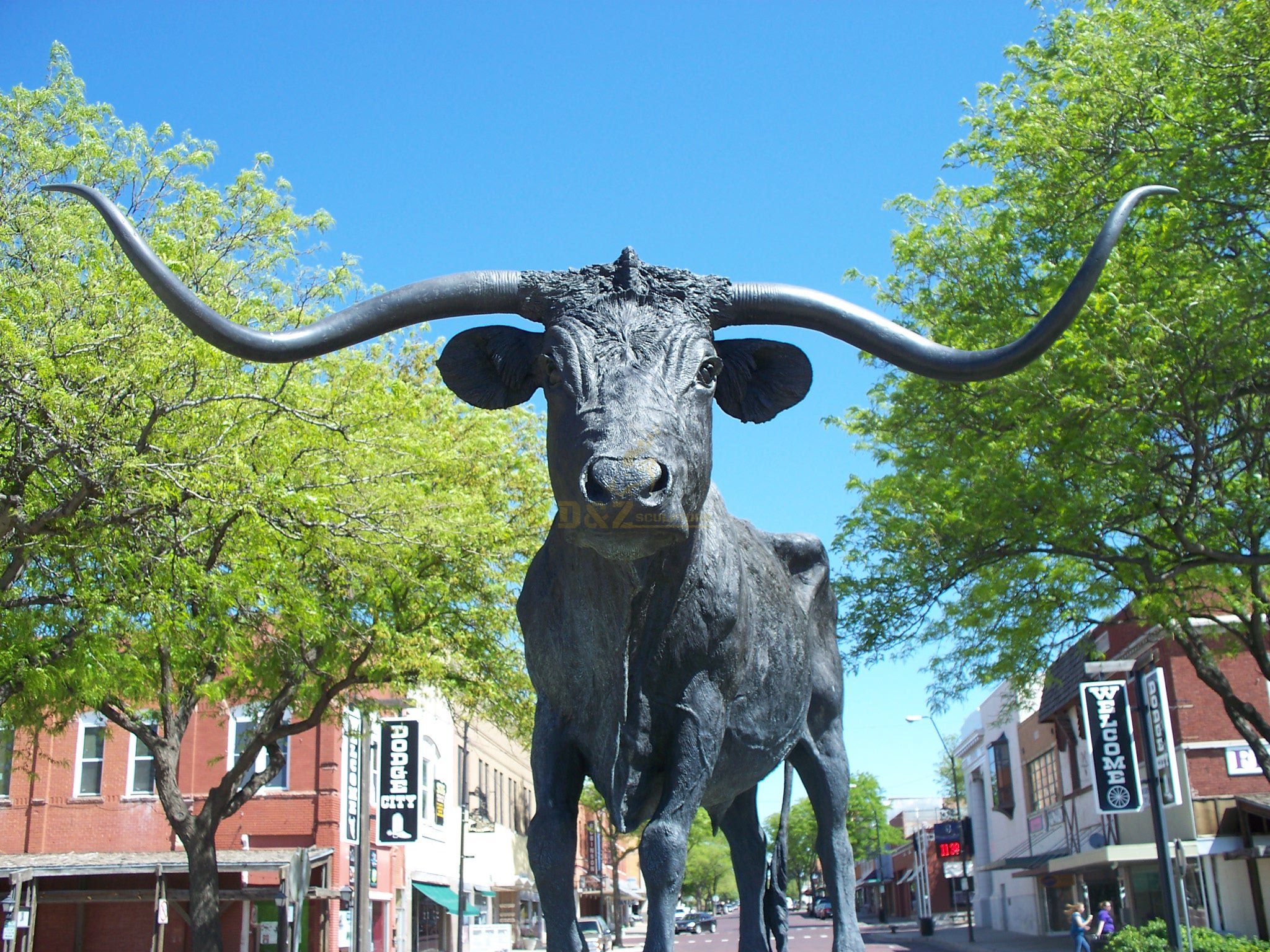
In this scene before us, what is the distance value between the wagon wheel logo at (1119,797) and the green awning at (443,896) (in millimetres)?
21644

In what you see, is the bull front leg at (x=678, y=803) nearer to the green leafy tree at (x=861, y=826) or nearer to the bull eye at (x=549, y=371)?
the bull eye at (x=549, y=371)

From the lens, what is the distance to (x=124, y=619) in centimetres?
1300

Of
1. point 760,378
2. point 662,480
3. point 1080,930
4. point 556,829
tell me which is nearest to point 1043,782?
point 1080,930

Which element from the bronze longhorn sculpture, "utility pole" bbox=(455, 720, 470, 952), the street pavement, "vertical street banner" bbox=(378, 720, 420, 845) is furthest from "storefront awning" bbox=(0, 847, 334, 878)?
the bronze longhorn sculpture

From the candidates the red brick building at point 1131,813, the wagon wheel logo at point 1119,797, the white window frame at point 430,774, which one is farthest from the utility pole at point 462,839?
the wagon wheel logo at point 1119,797

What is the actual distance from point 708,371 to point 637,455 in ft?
2.01

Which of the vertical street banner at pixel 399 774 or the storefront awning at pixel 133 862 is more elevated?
the vertical street banner at pixel 399 774

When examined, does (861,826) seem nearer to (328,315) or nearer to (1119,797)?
(1119,797)

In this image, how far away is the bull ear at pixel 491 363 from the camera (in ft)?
10.7

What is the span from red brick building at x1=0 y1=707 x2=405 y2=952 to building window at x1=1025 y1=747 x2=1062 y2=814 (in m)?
21.9

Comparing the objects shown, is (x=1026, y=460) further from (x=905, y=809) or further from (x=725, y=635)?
(x=905, y=809)

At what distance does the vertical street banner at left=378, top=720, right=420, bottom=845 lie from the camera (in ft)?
68.9

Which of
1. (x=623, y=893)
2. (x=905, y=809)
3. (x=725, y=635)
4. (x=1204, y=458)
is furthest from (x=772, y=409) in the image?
(x=905, y=809)

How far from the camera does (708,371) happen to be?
3.12 metres
